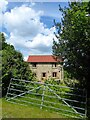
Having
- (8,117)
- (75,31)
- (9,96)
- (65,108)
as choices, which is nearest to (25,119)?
(8,117)

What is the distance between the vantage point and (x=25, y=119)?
43.6ft

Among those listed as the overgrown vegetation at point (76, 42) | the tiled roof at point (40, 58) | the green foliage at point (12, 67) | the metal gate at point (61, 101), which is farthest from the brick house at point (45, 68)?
the overgrown vegetation at point (76, 42)

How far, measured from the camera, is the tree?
1357 centimetres

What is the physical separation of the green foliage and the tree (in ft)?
19.0

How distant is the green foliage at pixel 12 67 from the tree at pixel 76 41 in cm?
578

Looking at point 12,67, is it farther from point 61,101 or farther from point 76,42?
point 76,42

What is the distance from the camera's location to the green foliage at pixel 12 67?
21891mm

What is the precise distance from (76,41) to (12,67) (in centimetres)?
932

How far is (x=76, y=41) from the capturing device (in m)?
15.2

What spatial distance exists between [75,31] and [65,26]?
3132 millimetres

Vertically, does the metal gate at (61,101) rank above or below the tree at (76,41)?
below

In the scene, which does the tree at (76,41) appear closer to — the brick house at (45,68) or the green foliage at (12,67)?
the green foliage at (12,67)

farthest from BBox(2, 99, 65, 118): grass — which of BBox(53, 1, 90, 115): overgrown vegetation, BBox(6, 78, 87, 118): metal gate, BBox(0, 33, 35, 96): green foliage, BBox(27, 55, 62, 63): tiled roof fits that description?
BBox(27, 55, 62, 63): tiled roof

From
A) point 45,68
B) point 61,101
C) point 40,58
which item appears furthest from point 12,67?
point 40,58
